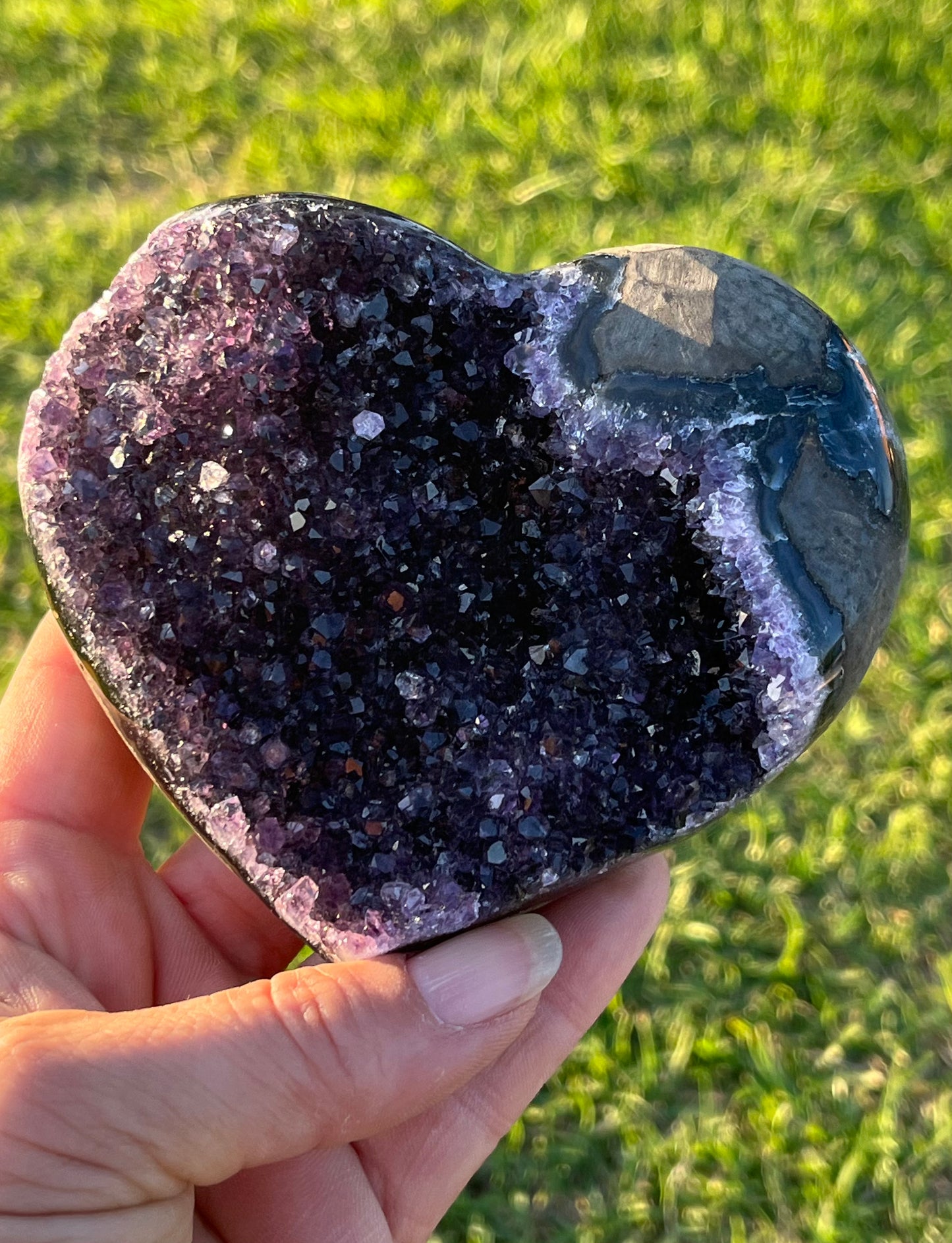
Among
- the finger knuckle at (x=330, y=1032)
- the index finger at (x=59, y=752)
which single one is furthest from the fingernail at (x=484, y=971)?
the index finger at (x=59, y=752)

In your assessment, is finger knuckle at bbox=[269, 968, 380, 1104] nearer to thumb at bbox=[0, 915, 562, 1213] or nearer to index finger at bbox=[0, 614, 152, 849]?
thumb at bbox=[0, 915, 562, 1213]

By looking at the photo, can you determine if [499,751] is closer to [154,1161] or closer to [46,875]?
[154,1161]

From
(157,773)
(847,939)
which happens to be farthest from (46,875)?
(847,939)

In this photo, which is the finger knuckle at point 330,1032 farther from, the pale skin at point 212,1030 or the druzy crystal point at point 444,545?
the druzy crystal point at point 444,545

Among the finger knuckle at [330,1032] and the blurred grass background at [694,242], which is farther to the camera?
the blurred grass background at [694,242]

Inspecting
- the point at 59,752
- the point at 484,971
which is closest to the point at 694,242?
the point at 59,752

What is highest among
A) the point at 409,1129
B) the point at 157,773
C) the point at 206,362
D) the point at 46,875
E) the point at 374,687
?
the point at 206,362
